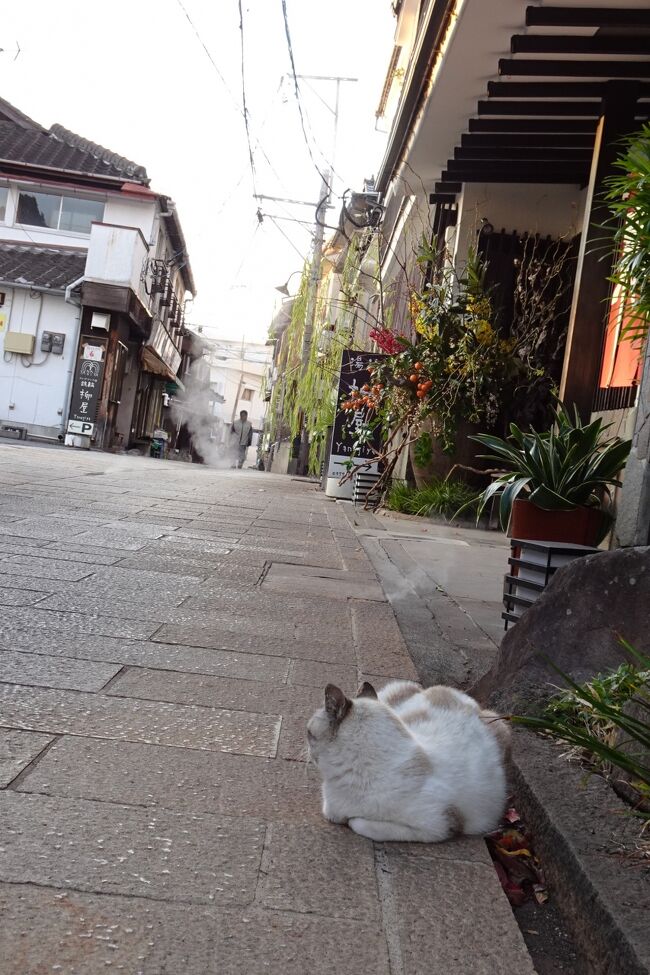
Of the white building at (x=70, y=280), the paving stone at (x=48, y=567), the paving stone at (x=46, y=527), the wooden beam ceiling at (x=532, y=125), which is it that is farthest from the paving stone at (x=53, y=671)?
the white building at (x=70, y=280)

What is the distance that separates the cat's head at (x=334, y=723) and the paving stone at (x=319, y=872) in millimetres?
169

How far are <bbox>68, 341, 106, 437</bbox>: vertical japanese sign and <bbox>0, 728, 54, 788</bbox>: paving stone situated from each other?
74.4 feet

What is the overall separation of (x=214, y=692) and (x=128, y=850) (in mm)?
1090

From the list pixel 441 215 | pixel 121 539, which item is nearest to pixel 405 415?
pixel 441 215

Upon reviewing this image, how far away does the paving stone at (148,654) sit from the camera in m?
2.99

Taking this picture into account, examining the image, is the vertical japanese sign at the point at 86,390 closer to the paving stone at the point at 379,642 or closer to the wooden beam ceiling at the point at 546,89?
the wooden beam ceiling at the point at 546,89

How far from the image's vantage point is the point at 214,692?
2762mm

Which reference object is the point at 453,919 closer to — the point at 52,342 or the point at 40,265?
the point at 52,342

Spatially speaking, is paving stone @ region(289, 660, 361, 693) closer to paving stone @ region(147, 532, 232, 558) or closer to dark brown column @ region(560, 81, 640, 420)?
paving stone @ region(147, 532, 232, 558)

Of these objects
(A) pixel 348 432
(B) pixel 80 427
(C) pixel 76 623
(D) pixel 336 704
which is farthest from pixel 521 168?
(B) pixel 80 427

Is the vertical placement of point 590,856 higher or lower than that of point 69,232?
lower

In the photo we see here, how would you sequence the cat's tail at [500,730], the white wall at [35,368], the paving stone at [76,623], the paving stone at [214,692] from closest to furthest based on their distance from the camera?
the cat's tail at [500,730] < the paving stone at [214,692] < the paving stone at [76,623] < the white wall at [35,368]

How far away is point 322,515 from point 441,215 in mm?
4947

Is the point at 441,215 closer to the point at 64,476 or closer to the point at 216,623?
the point at 64,476
